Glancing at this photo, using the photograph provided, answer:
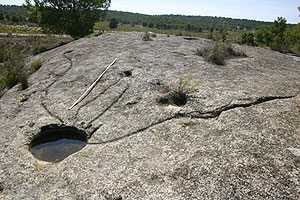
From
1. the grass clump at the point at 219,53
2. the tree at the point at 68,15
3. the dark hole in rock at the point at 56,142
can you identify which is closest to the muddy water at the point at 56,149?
the dark hole in rock at the point at 56,142

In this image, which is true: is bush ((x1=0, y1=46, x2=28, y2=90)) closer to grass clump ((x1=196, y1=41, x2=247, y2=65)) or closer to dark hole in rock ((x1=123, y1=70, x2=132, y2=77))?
dark hole in rock ((x1=123, y1=70, x2=132, y2=77))

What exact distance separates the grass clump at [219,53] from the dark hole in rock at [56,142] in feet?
20.1

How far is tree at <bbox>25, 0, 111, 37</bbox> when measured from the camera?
30609 mm

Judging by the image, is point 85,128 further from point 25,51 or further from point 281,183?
point 25,51

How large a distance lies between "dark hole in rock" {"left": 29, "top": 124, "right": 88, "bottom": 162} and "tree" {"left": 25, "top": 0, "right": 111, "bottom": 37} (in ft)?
72.5

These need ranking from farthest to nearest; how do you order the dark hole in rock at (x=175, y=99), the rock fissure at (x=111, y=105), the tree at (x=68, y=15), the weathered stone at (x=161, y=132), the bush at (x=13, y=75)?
the tree at (x=68, y=15), the bush at (x=13, y=75), the dark hole in rock at (x=175, y=99), the rock fissure at (x=111, y=105), the weathered stone at (x=161, y=132)

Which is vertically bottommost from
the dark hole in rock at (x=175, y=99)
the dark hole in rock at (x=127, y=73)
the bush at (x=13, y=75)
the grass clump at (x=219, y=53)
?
the bush at (x=13, y=75)

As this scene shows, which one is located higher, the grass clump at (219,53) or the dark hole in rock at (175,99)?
the grass clump at (219,53)

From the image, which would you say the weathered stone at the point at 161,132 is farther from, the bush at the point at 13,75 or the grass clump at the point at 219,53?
the bush at the point at 13,75

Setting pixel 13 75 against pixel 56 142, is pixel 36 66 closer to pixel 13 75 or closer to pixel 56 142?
pixel 13 75

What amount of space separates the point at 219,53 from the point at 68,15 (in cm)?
2039

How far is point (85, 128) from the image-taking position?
9.34 meters

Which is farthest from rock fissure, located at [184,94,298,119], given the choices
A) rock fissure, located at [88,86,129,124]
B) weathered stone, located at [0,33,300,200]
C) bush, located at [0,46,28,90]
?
bush, located at [0,46,28,90]

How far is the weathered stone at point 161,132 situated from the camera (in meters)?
6.75
